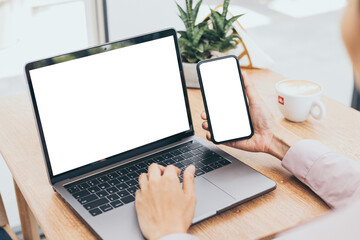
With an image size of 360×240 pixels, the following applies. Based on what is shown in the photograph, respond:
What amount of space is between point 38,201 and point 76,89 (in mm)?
218

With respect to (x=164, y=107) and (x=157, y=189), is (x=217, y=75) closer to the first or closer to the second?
(x=164, y=107)

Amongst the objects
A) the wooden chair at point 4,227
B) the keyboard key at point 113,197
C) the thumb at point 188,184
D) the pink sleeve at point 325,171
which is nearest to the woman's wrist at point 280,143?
the pink sleeve at point 325,171

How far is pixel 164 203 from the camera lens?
0.76 m

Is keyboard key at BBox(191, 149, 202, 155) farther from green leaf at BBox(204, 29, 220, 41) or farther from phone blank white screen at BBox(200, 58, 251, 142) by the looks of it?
green leaf at BBox(204, 29, 220, 41)

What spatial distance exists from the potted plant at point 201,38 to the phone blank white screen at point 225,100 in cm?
29

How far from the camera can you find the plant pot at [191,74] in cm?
126

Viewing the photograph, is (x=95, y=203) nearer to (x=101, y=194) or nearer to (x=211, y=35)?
(x=101, y=194)

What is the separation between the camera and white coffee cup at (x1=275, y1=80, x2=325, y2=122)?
3.64 ft

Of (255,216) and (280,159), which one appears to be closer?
(255,216)

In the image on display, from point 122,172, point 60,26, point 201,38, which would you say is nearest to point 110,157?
point 122,172

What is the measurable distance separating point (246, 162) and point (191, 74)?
37 centimetres

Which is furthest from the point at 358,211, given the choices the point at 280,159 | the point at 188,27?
the point at 188,27

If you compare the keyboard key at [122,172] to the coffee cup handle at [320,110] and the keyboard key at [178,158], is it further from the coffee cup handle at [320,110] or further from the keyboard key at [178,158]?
the coffee cup handle at [320,110]

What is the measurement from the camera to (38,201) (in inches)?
34.4
